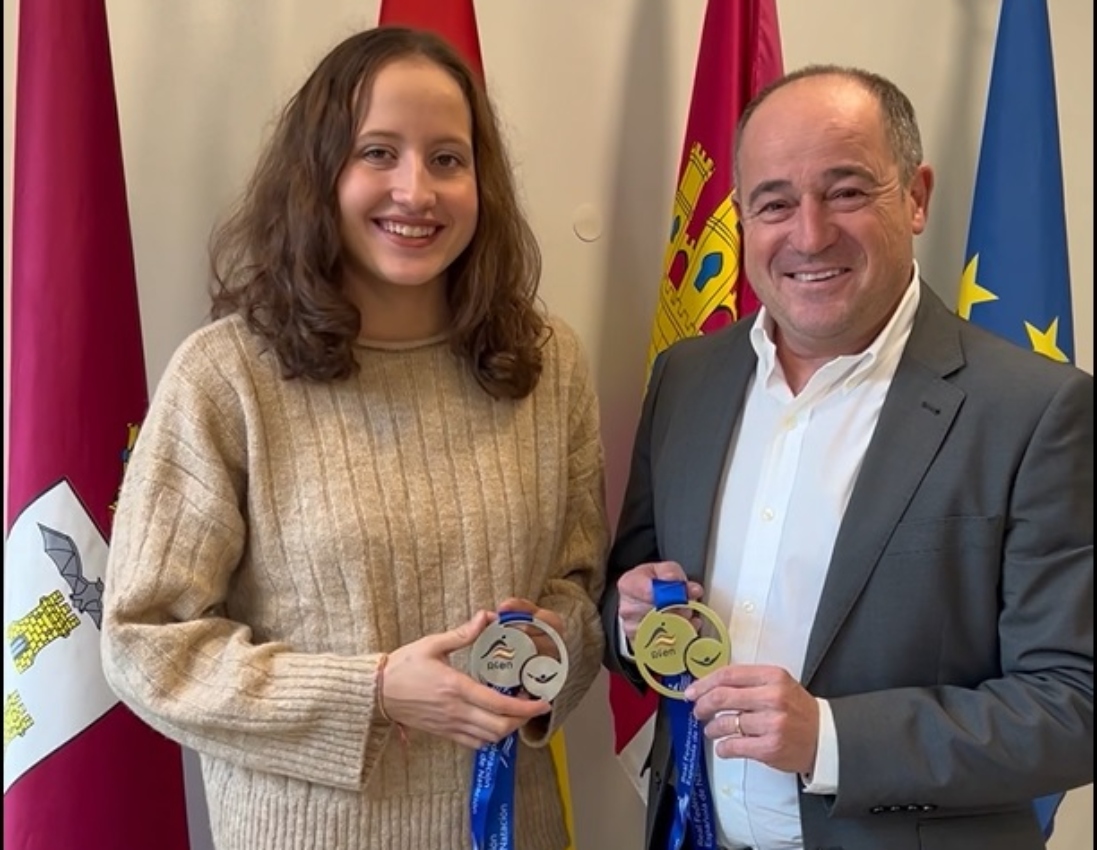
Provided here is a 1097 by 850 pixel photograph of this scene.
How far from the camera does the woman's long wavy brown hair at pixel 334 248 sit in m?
1.45

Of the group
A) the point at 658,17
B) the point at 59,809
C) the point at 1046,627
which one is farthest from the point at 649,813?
the point at 658,17

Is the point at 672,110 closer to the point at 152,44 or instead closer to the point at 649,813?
the point at 152,44

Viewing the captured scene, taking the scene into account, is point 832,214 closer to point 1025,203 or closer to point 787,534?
point 787,534

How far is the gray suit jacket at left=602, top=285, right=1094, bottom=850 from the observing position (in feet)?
4.19

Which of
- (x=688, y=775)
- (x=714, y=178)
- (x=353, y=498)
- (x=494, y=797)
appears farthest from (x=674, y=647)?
(x=714, y=178)

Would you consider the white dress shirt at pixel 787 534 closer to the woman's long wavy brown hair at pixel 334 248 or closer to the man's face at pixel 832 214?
the man's face at pixel 832 214

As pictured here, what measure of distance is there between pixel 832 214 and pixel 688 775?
0.78 meters

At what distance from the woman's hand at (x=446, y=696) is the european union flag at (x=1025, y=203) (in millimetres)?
1309

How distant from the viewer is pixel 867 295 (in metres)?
1.42

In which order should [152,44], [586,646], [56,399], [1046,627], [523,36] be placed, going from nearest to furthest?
[1046,627] → [586,646] → [56,399] → [152,44] → [523,36]

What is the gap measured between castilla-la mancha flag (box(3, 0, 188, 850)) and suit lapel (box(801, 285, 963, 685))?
1.12 meters

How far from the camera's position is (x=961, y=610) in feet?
4.38

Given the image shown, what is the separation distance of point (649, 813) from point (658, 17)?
1574 millimetres

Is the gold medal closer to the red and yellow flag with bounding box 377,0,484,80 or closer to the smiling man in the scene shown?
the smiling man
